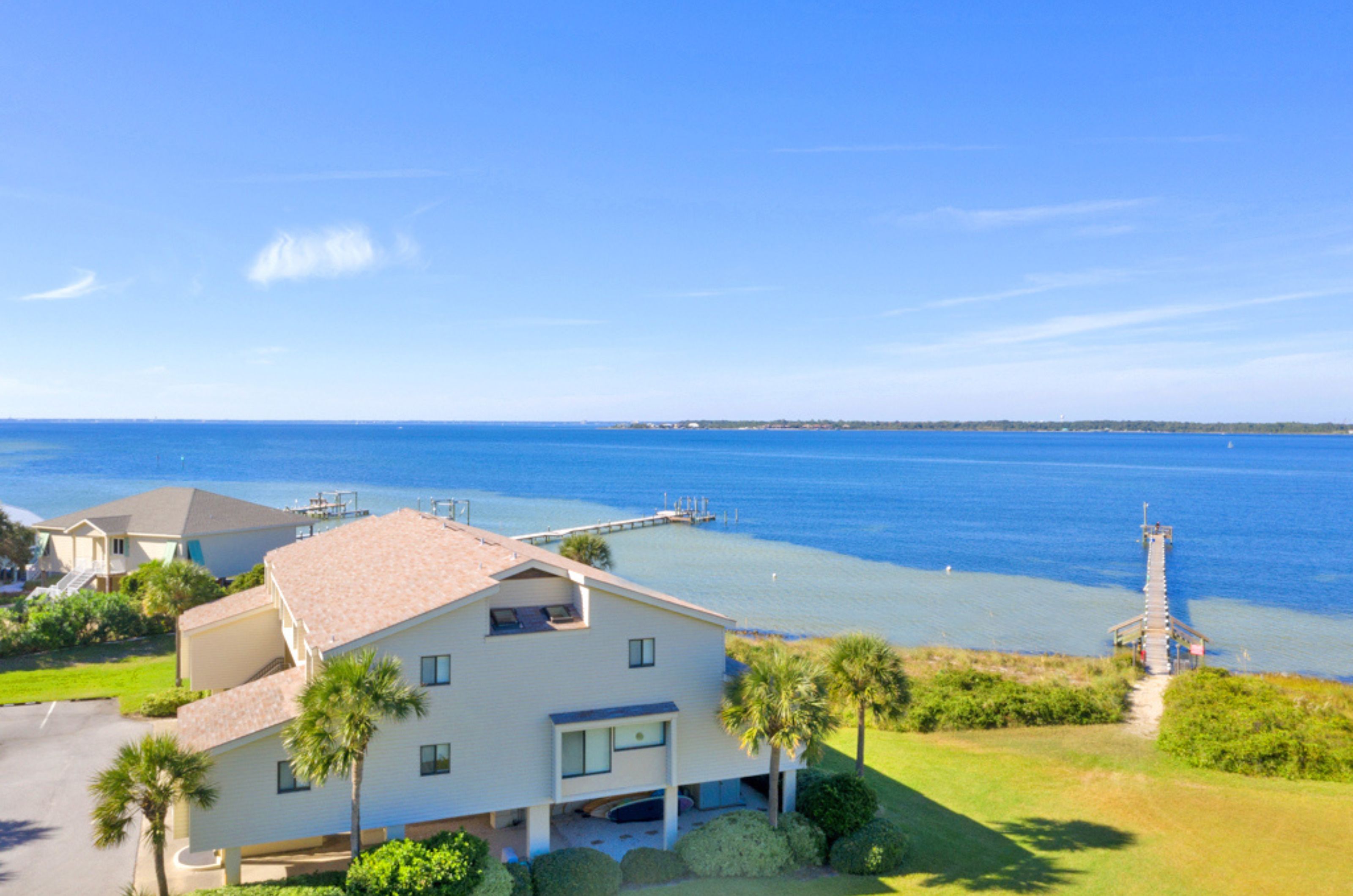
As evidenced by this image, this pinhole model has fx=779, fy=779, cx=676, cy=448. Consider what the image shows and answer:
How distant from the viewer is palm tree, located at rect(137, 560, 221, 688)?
127 ft

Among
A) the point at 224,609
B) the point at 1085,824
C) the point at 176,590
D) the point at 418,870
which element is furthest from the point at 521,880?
the point at 176,590

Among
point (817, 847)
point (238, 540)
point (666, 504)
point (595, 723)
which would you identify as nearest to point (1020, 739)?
point (817, 847)

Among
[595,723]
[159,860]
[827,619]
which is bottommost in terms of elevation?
[827,619]

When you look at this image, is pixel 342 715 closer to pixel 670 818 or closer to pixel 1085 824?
pixel 670 818

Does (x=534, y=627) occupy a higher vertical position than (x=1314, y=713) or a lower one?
higher

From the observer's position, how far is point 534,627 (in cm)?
2056

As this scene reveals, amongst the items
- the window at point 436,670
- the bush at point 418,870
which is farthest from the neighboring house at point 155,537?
the bush at point 418,870

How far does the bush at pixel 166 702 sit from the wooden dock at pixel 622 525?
49.6 meters

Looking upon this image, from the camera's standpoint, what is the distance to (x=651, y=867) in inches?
797

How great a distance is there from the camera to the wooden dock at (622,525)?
8619 centimetres

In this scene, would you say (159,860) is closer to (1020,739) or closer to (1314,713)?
(1020,739)

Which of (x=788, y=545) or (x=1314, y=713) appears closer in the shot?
(x=1314, y=713)

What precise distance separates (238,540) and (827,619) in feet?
134

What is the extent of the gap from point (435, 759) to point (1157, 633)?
47790mm
